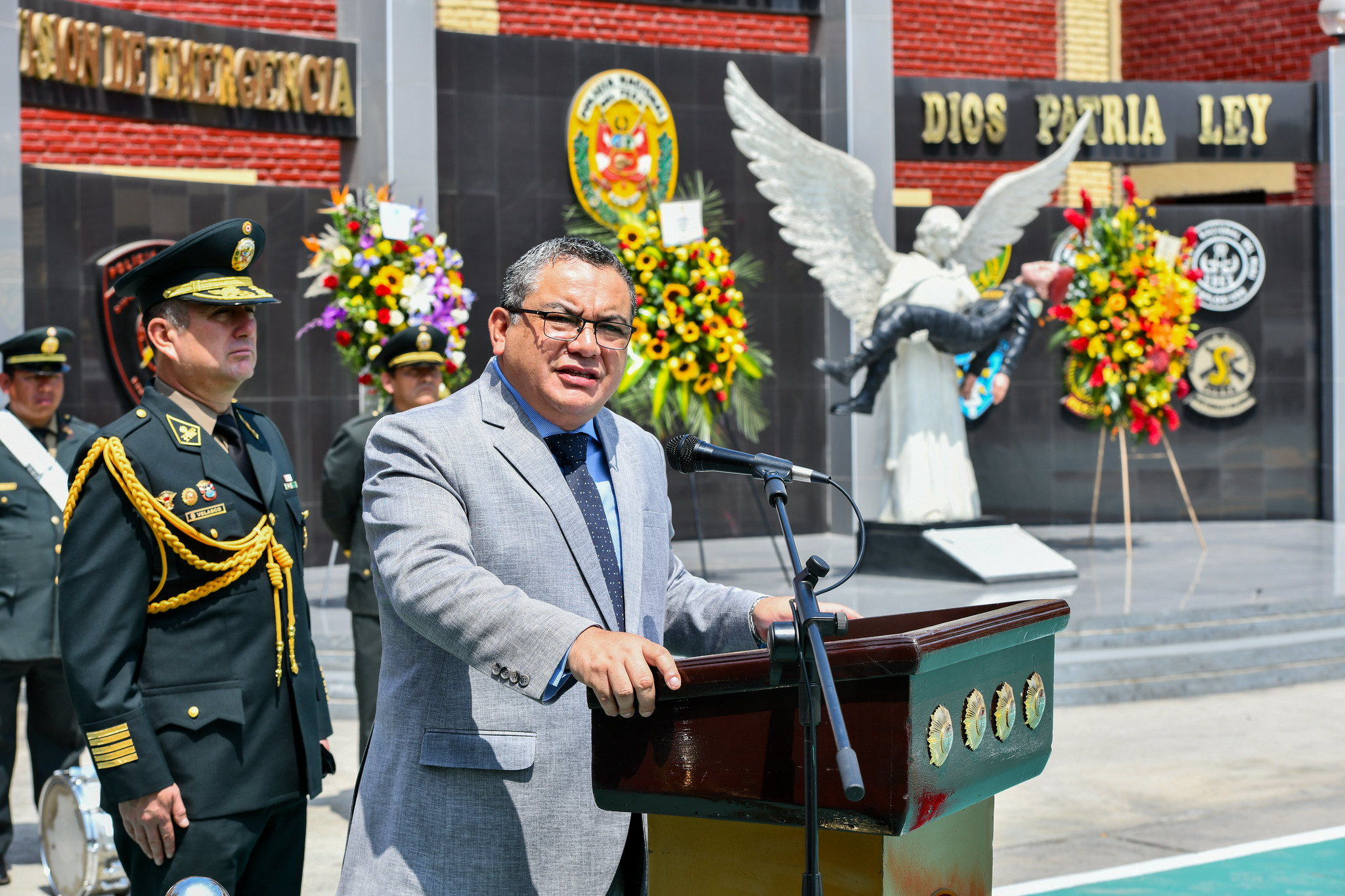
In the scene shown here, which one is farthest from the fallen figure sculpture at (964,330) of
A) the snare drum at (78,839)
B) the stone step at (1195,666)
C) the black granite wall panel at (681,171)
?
the snare drum at (78,839)

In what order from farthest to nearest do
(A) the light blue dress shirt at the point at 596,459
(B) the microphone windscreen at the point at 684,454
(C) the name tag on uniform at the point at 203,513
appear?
1. (C) the name tag on uniform at the point at 203,513
2. (A) the light blue dress shirt at the point at 596,459
3. (B) the microphone windscreen at the point at 684,454

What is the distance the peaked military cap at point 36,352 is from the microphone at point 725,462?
400cm

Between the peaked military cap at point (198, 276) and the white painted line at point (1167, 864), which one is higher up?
the peaked military cap at point (198, 276)

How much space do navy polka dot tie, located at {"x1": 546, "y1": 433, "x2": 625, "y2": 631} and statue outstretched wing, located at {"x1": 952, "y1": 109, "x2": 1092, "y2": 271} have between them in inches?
319

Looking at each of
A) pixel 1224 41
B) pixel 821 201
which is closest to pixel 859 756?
pixel 821 201

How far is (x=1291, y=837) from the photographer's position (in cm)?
488

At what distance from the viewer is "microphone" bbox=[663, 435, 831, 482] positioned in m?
2.11

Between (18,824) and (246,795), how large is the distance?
10.5 feet

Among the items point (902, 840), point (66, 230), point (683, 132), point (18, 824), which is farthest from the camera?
point (683, 132)

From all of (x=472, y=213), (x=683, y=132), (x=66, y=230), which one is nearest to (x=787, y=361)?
(x=683, y=132)

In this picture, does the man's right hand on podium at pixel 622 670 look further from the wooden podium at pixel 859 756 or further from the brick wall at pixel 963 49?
the brick wall at pixel 963 49

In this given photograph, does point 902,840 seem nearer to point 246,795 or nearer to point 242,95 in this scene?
point 246,795

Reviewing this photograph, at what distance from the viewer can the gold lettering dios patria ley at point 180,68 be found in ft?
30.0

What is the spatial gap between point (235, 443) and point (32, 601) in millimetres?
2438
